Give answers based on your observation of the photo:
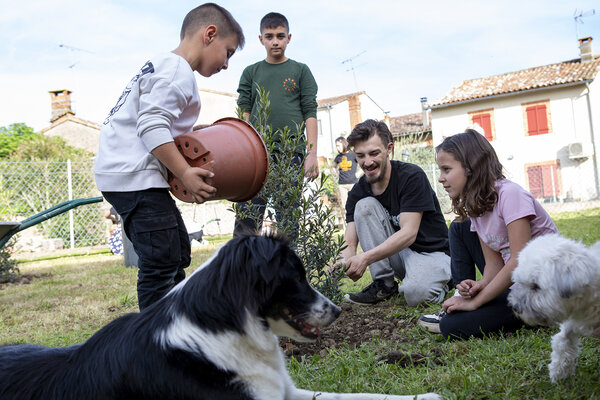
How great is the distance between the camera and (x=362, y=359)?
2.94 m

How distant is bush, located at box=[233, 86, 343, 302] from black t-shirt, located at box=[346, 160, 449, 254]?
78 cm

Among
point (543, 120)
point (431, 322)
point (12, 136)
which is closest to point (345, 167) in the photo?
point (431, 322)

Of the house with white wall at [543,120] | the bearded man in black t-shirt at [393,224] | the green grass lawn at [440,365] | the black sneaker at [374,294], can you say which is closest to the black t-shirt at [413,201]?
the bearded man in black t-shirt at [393,224]

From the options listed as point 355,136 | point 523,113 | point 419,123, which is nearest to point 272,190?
point 355,136

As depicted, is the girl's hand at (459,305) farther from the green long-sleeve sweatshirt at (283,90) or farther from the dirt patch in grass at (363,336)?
the green long-sleeve sweatshirt at (283,90)

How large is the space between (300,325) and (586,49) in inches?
1325

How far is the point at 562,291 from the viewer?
2.27 meters

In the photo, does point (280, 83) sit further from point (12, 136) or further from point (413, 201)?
point (12, 136)

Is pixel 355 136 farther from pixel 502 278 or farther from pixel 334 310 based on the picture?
pixel 334 310

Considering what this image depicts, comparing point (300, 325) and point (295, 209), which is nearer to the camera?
point (300, 325)

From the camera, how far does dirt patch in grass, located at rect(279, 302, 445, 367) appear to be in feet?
9.57

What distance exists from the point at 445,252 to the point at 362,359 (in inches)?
75.2

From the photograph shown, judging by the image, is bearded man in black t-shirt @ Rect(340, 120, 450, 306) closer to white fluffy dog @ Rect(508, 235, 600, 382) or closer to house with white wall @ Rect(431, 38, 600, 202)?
white fluffy dog @ Rect(508, 235, 600, 382)

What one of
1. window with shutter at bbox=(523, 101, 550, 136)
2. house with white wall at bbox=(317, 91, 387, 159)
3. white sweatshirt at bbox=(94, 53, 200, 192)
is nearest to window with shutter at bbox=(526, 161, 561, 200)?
window with shutter at bbox=(523, 101, 550, 136)
